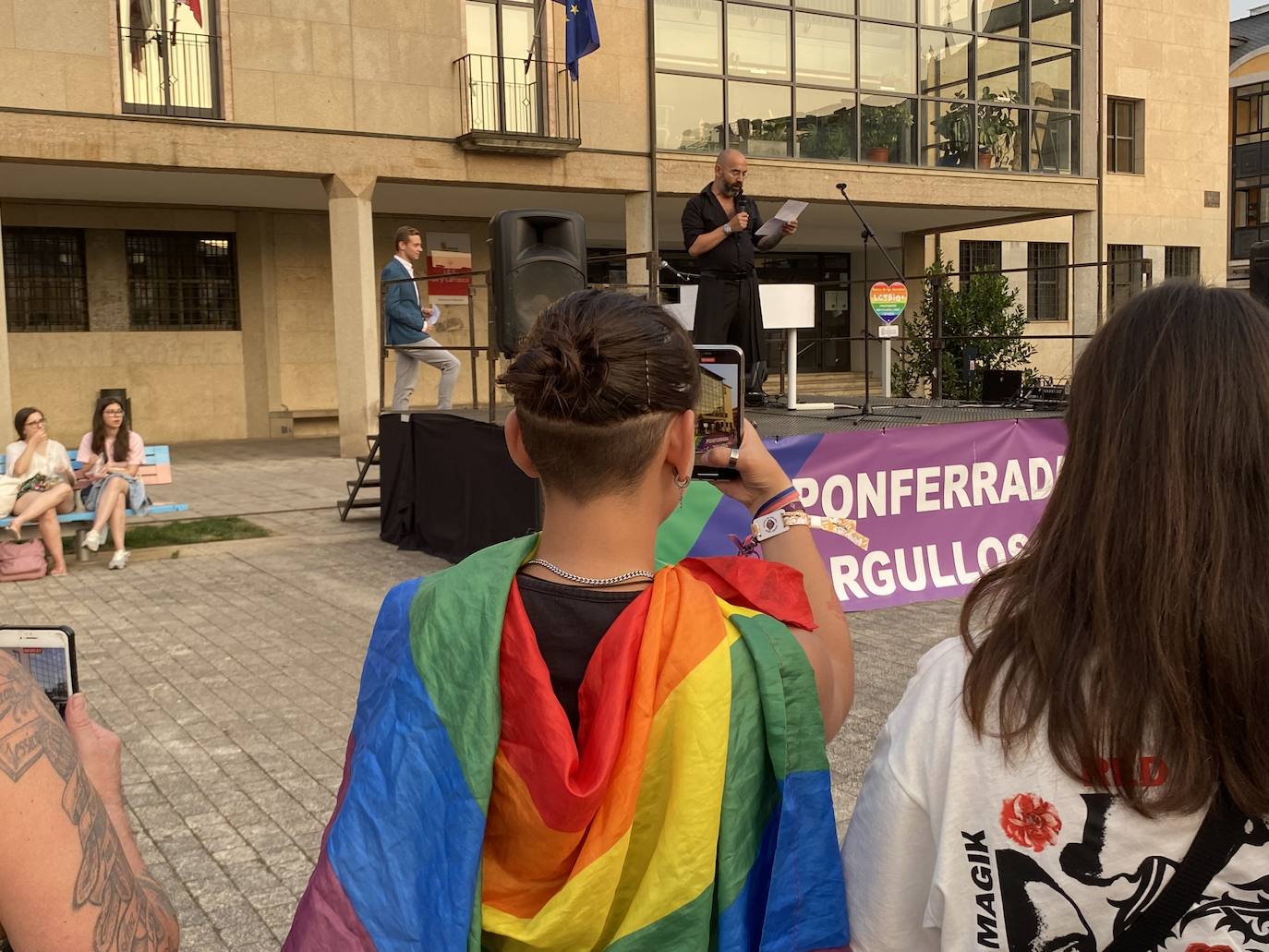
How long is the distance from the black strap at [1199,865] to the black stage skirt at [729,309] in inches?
307

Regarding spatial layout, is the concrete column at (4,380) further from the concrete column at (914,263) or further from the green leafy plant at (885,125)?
the concrete column at (914,263)

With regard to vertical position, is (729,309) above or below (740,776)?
above

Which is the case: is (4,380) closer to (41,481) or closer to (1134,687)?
(41,481)

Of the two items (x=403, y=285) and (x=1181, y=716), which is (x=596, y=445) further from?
(x=403, y=285)

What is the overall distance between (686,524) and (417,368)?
315 inches

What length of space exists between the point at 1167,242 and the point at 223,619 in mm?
23954

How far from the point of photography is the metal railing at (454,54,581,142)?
54.5ft

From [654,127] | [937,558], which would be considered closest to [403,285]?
[937,558]

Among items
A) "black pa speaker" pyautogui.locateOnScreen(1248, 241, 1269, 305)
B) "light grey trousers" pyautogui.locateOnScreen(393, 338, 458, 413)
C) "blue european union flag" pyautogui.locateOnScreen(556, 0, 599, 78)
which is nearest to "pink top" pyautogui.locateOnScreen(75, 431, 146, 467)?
"light grey trousers" pyautogui.locateOnScreen(393, 338, 458, 413)

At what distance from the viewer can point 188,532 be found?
10531 millimetres

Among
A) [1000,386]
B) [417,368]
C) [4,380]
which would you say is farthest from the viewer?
[4,380]

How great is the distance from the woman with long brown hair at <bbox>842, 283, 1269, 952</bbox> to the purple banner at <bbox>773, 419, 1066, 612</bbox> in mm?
5305

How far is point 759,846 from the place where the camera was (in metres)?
1.44

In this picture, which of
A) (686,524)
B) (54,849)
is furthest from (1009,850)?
(686,524)
